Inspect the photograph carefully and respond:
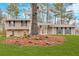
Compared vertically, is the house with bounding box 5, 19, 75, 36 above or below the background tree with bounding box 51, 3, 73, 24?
below

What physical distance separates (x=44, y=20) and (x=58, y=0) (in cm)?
24

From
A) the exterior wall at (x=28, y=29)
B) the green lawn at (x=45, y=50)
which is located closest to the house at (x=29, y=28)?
the exterior wall at (x=28, y=29)

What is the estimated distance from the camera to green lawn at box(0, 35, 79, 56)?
12.9 ft

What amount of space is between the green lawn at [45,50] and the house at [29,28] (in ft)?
0.36

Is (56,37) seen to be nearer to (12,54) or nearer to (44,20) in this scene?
(44,20)

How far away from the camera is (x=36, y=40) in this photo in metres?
4.03

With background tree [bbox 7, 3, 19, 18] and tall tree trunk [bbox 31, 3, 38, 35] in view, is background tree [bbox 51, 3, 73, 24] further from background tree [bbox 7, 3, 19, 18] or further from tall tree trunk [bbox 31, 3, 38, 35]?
background tree [bbox 7, 3, 19, 18]

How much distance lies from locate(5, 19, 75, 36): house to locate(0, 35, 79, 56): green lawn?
11cm

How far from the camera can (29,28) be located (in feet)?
13.2

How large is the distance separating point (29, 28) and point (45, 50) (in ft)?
0.89

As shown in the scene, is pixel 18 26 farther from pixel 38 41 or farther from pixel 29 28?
pixel 38 41

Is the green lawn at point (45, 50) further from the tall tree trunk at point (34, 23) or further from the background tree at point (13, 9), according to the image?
the background tree at point (13, 9)

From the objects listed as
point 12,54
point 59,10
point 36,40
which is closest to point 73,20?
point 59,10

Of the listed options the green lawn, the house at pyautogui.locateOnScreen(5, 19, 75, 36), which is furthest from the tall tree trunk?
the green lawn
